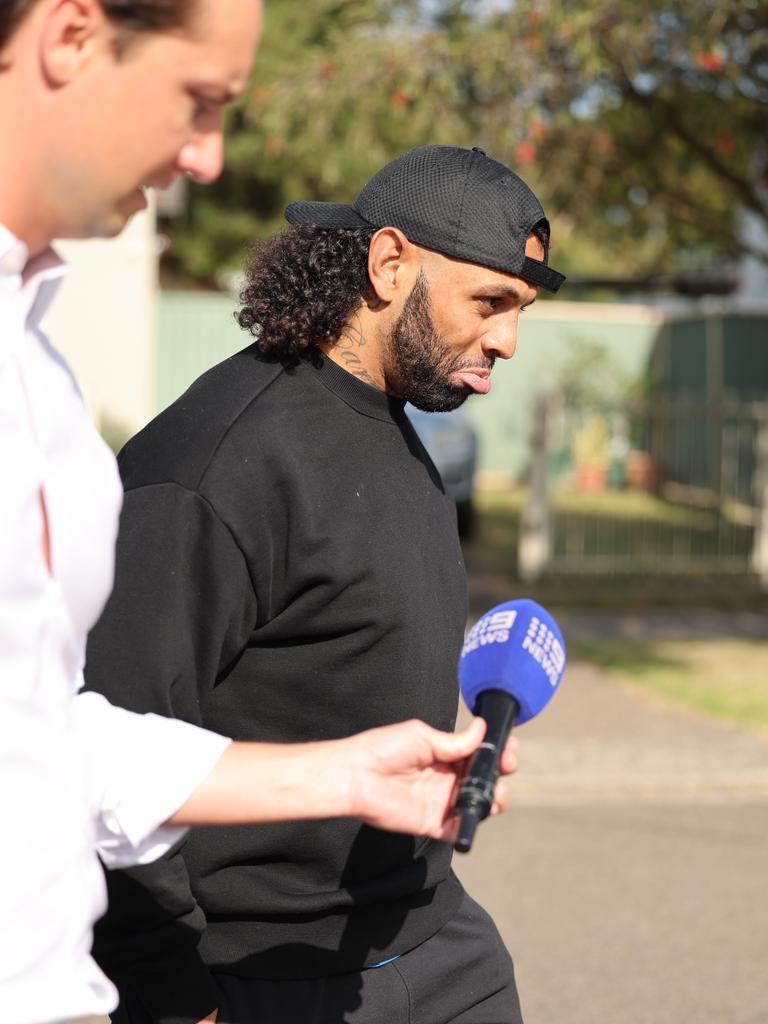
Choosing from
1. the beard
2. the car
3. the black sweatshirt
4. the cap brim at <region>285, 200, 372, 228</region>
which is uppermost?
the cap brim at <region>285, 200, 372, 228</region>

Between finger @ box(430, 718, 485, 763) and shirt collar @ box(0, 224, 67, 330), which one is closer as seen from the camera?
shirt collar @ box(0, 224, 67, 330)

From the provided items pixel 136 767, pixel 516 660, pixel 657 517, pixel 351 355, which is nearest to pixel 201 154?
pixel 136 767

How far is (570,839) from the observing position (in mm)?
6438

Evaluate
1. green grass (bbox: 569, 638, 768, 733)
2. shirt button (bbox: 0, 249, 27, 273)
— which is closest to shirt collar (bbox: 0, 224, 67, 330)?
shirt button (bbox: 0, 249, 27, 273)

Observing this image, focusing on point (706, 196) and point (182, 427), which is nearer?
point (182, 427)

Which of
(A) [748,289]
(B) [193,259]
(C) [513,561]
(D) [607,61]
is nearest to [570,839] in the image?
(D) [607,61]

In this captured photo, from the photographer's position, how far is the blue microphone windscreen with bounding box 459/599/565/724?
78.7 inches

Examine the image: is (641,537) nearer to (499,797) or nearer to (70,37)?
(499,797)

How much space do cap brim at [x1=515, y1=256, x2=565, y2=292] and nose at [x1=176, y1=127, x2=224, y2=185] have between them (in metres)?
1.09

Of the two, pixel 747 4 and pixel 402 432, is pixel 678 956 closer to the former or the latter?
pixel 402 432

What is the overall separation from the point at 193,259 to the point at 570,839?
92.4ft

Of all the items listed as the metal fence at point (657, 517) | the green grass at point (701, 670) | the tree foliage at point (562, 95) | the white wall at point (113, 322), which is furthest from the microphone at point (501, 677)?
the white wall at point (113, 322)

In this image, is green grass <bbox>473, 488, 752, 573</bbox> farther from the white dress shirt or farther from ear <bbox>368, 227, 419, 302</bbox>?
the white dress shirt

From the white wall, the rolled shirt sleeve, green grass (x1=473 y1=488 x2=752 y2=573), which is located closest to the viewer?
the rolled shirt sleeve
